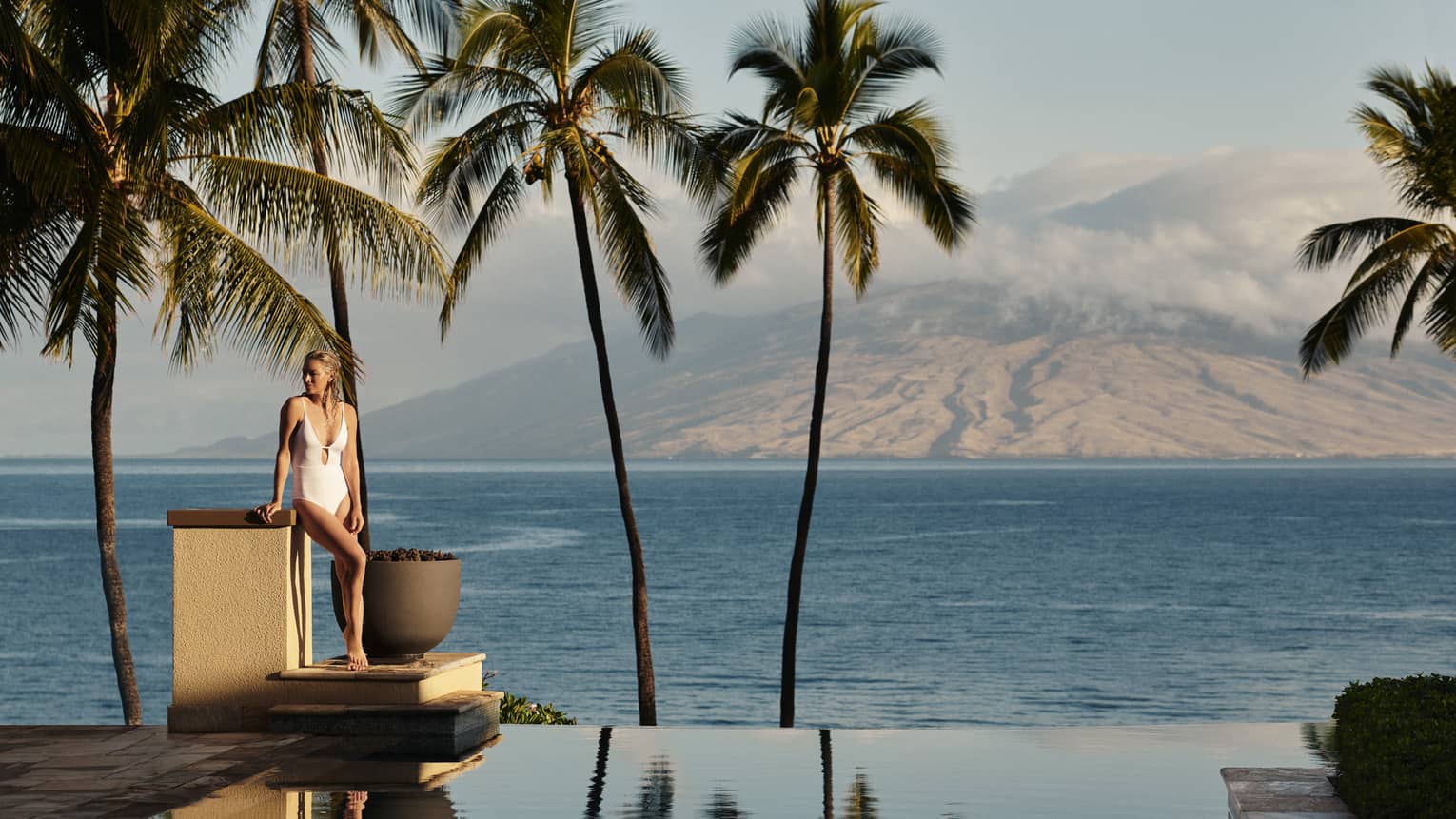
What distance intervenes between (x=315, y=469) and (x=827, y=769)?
347 cm

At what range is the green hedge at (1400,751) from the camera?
5859 mm

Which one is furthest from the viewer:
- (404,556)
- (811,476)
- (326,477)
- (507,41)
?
(811,476)

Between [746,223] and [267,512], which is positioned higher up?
[746,223]

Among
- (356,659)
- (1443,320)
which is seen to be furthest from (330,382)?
(1443,320)

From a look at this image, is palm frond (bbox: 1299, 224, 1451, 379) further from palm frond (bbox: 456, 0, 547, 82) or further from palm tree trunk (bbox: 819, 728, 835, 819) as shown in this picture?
palm tree trunk (bbox: 819, 728, 835, 819)

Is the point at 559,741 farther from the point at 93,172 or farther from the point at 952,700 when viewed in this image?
the point at 952,700

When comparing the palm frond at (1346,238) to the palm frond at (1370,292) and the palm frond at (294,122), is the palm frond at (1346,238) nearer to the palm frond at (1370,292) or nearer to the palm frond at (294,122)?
the palm frond at (1370,292)

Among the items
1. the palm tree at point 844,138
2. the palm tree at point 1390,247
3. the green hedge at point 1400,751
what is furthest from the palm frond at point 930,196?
the green hedge at point 1400,751

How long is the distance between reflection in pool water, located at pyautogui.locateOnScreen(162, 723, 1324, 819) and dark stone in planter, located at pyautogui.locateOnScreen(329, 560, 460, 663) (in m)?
0.84

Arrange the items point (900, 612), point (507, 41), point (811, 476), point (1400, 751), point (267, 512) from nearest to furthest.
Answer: point (1400, 751), point (267, 512), point (507, 41), point (811, 476), point (900, 612)

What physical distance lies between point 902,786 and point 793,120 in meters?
13.7

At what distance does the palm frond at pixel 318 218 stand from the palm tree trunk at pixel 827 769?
599cm

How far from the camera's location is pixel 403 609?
949 centimetres

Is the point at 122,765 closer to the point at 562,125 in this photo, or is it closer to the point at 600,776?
the point at 600,776
